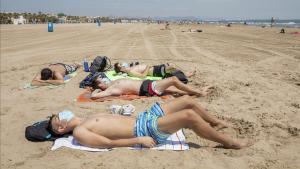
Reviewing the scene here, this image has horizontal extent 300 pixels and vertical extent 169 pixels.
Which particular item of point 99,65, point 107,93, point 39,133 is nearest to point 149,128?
point 39,133

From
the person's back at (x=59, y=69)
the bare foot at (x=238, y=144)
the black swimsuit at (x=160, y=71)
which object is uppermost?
the black swimsuit at (x=160, y=71)

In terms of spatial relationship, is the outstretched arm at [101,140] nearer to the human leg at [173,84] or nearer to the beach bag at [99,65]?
the human leg at [173,84]

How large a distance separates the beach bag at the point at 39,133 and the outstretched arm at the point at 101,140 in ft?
2.56

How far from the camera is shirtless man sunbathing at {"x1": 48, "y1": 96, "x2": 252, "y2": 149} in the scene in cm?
391

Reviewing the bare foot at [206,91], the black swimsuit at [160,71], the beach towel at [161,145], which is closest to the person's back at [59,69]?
the black swimsuit at [160,71]

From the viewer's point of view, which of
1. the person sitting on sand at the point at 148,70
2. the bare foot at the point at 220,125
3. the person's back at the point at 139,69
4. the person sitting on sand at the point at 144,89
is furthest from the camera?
the person's back at the point at 139,69

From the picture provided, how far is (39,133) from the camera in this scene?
4.93 metres

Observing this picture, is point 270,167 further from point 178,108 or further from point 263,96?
point 263,96

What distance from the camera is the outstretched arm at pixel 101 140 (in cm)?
407

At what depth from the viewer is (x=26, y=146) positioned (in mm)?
4891

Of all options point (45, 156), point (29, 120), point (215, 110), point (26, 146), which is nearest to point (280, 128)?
point (215, 110)

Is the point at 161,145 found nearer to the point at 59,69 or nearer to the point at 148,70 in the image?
the point at 148,70

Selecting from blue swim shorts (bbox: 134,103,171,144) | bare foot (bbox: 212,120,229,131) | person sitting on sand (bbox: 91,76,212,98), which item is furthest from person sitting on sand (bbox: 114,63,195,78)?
blue swim shorts (bbox: 134,103,171,144)

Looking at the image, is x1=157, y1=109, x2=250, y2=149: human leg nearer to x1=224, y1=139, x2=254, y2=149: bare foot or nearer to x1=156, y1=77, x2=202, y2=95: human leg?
x1=224, y1=139, x2=254, y2=149: bare foot
